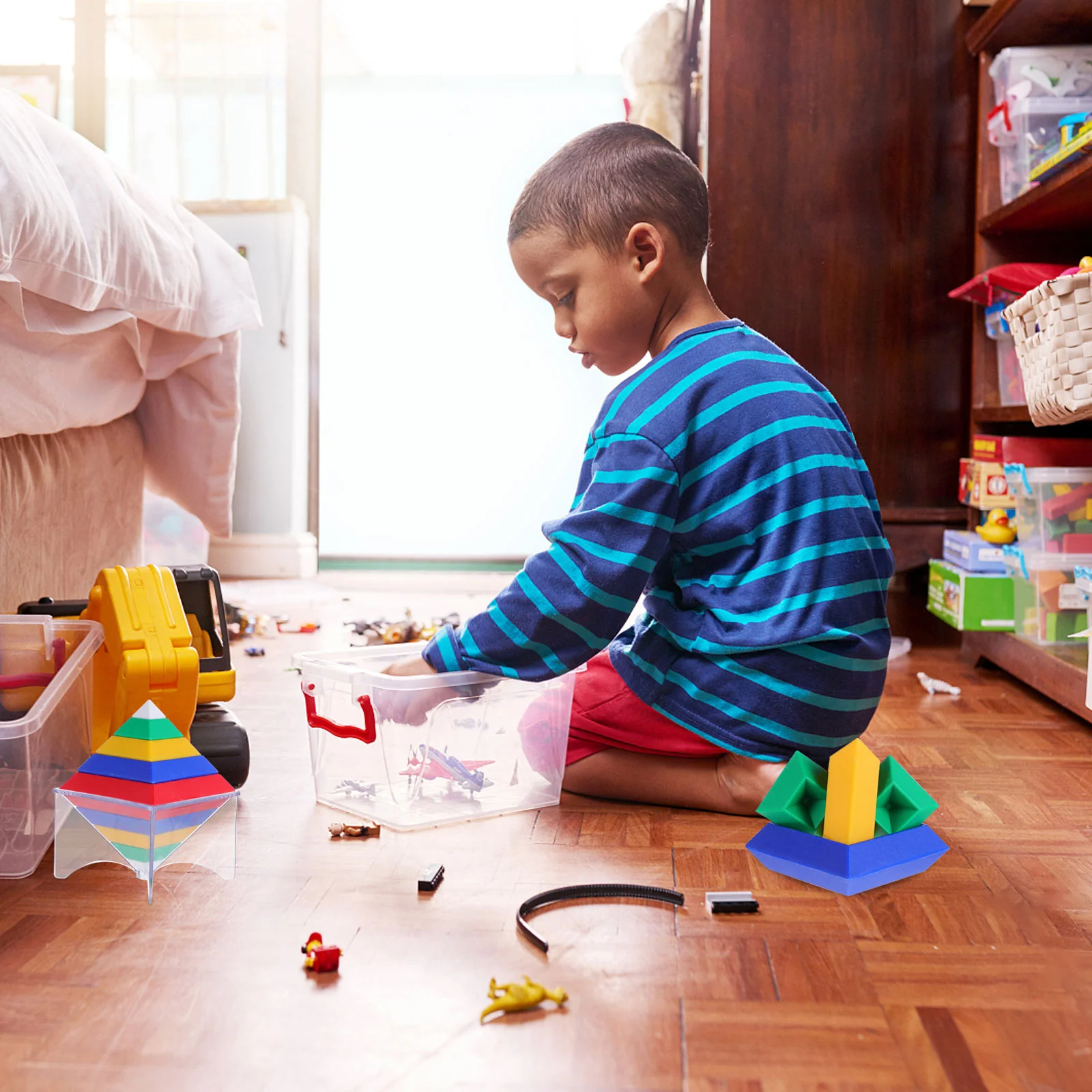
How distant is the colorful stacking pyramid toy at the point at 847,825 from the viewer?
80 cm

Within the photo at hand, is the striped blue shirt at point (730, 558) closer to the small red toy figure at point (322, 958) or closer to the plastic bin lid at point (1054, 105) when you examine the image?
the small red toy figure at point (322, 958)

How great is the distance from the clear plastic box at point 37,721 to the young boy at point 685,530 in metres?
0.28

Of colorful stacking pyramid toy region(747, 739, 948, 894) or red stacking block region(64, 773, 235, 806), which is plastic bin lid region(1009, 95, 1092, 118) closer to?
colorful stacking pyramid toy region(747, 739, 948, 894)

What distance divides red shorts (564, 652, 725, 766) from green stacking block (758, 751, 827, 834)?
0.38 ft

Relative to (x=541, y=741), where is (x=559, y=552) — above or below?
above

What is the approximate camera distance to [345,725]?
952mm

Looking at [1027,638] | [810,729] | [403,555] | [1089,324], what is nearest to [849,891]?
[810,729]

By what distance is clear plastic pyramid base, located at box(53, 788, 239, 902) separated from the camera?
31.3 inches

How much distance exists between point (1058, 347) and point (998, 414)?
430 mm

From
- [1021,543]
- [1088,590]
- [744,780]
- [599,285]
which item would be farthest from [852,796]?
[1021,543]

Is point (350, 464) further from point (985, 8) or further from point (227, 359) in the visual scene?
point (985, 8)

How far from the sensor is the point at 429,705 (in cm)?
93

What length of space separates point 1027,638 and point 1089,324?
50 centimetres

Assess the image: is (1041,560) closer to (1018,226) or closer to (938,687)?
(938,687)
